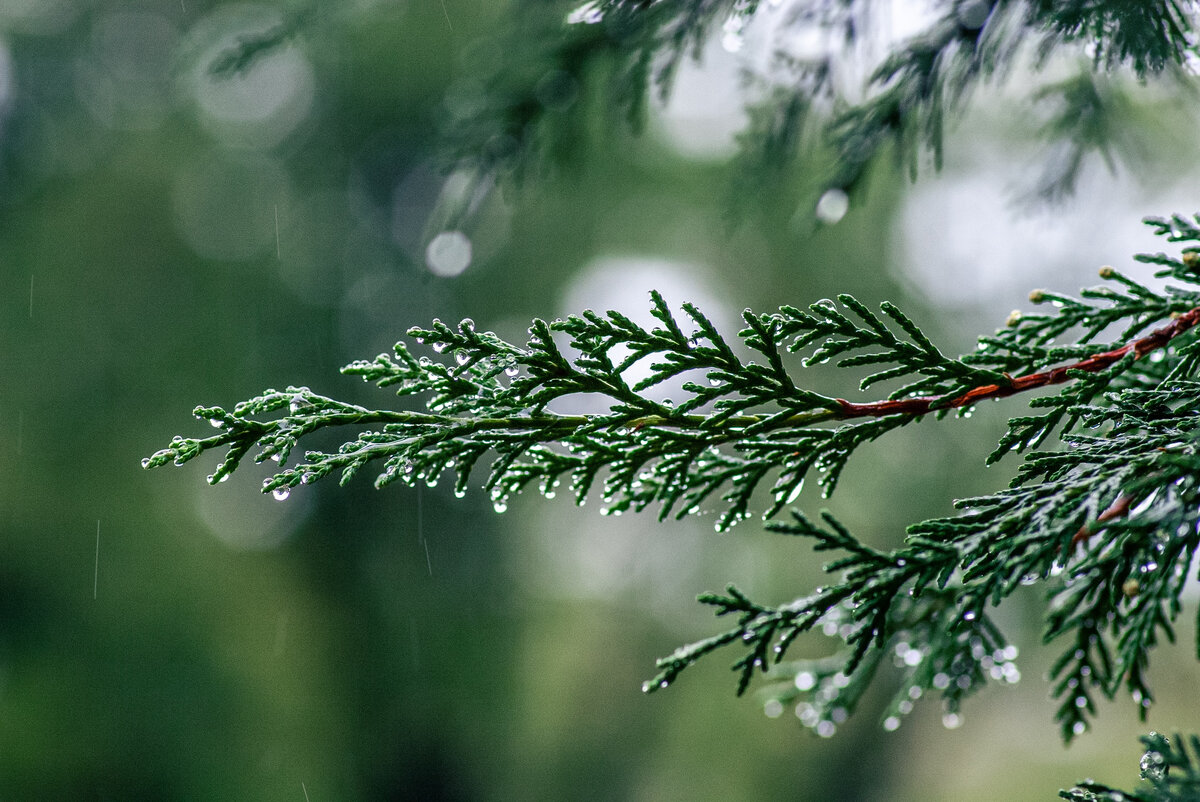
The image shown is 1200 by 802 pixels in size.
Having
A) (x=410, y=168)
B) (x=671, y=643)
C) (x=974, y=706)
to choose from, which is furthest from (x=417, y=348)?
(x=974, y=706)

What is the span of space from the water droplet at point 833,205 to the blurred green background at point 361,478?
15.1ft

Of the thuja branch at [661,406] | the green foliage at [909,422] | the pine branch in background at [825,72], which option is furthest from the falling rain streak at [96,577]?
the thuja branch at [661,406]

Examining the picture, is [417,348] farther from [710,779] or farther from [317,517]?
[710,779]

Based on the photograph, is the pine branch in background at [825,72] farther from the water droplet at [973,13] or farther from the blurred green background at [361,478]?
the blurred green background at [361,478]

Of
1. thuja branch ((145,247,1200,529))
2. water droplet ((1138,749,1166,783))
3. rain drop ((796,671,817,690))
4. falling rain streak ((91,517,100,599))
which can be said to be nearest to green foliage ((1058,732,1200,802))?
water droplet ((1138,749,1166,783))

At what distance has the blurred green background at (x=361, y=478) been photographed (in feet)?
27.7

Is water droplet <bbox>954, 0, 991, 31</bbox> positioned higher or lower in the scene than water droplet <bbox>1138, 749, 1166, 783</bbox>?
higher

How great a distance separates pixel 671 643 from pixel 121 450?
A: 23.7 ft

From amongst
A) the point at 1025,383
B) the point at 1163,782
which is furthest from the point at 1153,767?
the point at 1025,383

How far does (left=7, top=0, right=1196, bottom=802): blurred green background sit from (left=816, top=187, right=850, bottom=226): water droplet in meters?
4.61

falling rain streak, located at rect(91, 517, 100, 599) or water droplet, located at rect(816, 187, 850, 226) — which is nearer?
water droplet, located at rect(816, 187, 850, 226)

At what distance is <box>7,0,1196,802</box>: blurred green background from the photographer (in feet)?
27.7

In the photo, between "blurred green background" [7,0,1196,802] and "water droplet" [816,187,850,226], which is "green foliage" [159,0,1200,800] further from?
"blurred green background" [7,0,1196,802]

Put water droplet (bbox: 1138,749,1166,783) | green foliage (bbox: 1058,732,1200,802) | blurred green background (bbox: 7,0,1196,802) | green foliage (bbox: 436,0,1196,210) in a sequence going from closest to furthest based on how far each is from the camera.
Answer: green foliage (bbox: 1058,732,1200,802), water droplet (bbox: 1138,749,1166,783), green foliage (bbox: 436,0,1196,210), blurred green background (bbox: 7,0,1196,802)
